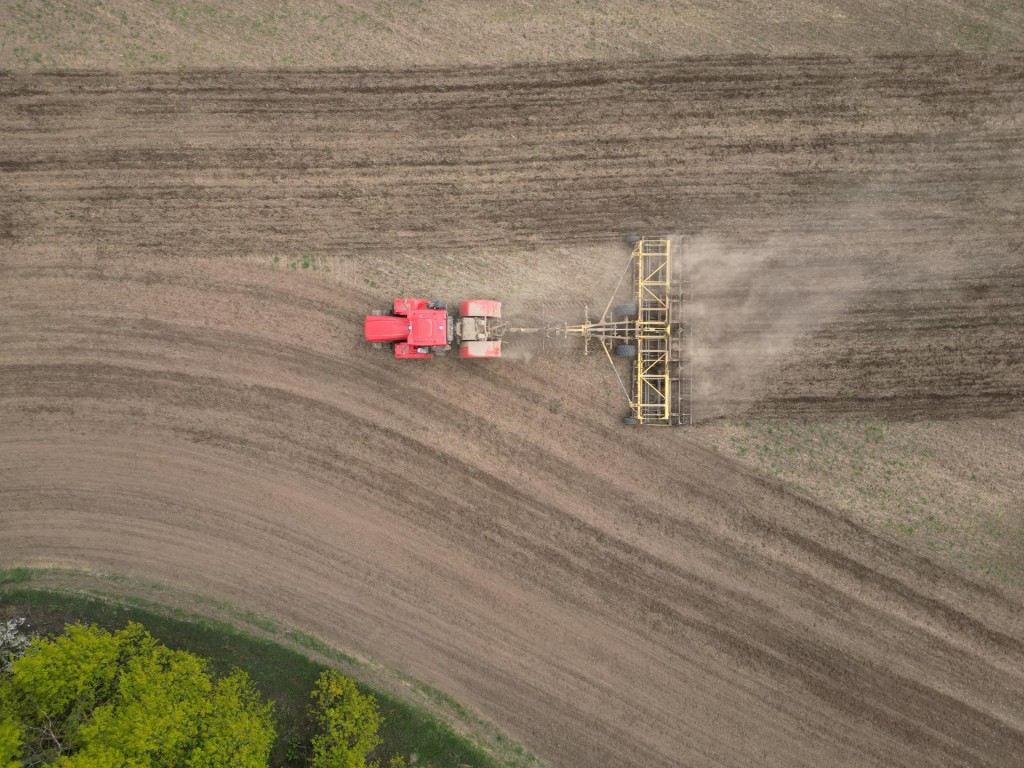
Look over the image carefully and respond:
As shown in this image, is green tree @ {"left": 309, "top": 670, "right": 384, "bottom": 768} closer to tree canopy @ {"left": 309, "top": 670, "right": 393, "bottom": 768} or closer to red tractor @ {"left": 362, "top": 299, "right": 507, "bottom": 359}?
tree canopy @ {"left": 309, "top": 670, "right": 393, "bottom": 768}

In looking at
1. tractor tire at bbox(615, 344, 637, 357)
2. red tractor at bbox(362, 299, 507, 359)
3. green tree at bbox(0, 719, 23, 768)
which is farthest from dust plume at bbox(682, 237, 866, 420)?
green tree at bbox(0, 719, 23, 768)

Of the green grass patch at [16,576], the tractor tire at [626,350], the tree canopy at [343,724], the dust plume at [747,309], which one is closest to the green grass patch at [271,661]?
the green grass patch at [16,576]

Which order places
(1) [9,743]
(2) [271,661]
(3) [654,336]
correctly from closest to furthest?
(1) [9,743] → (2) [271,661] → (3) [654,336]

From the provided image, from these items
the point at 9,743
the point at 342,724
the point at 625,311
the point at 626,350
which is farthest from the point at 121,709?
the point at 625,311

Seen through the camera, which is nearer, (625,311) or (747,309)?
(625,311)

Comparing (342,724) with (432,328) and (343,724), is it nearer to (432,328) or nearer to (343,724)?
(343,724)
